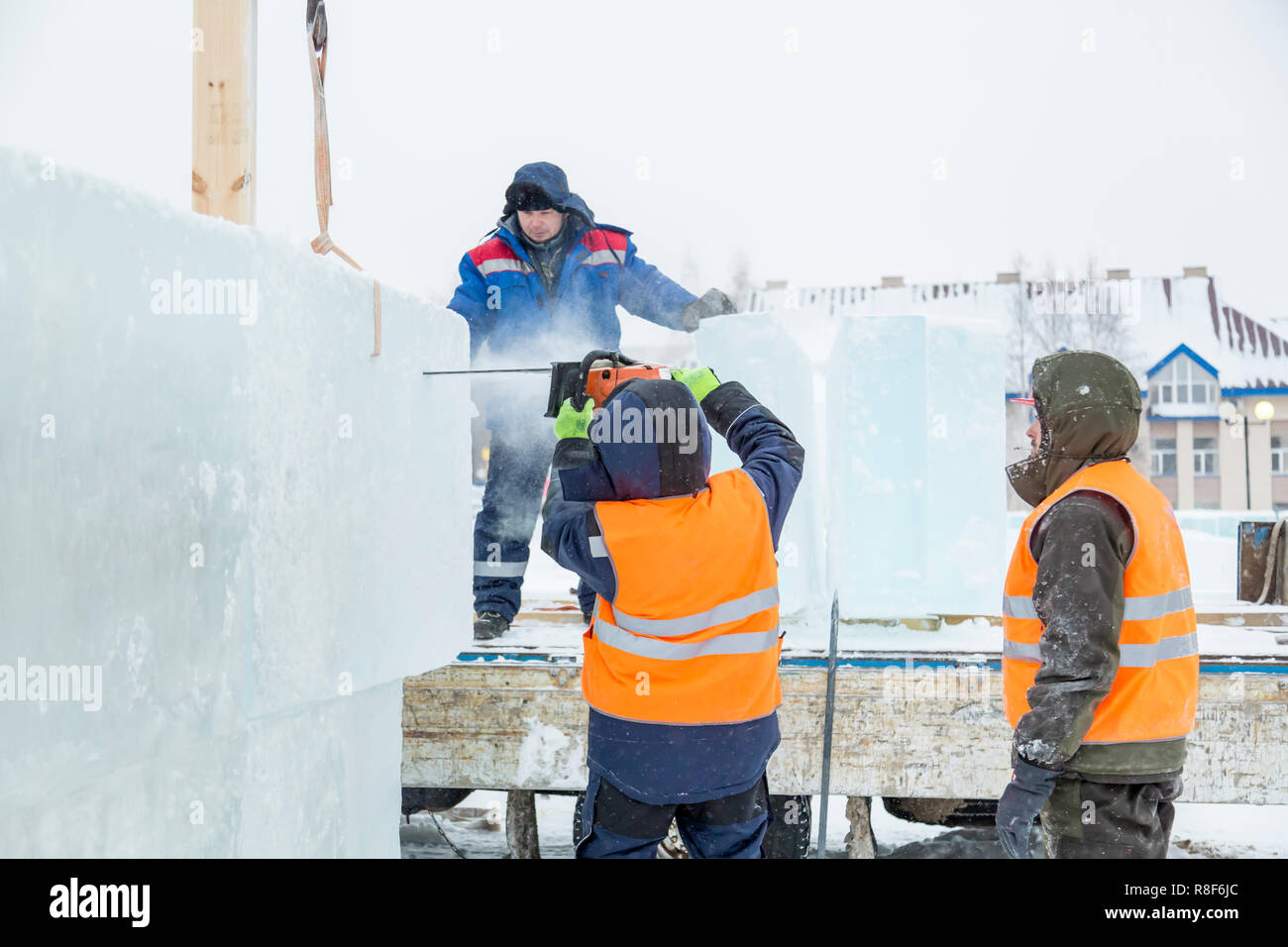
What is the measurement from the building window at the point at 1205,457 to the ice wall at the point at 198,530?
80.1ft

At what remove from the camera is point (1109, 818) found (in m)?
2.07

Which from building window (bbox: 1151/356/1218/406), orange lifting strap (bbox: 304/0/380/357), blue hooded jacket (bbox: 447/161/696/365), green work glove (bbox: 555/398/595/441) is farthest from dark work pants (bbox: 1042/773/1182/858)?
building window (bbox: 1151/356/1218/406)

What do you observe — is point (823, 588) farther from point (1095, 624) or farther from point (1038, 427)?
point (1095, 624)

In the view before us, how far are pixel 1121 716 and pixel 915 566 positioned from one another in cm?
165

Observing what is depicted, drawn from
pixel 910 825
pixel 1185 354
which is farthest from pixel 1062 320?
pixel 910 825

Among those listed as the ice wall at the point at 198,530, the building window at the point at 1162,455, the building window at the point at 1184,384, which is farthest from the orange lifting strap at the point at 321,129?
the building window at the point at 1184,384

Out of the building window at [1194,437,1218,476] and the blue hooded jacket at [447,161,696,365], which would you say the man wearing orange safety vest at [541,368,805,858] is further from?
the building window at [1194,437,1218,476]

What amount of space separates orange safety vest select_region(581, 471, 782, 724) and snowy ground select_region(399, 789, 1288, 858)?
2389 millimetres

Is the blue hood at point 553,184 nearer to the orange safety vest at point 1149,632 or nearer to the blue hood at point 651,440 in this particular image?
the blue hood at point 651,440

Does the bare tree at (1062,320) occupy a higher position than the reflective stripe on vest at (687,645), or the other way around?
the bare tree at (1062,320)

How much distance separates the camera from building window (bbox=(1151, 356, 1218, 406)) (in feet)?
75.3

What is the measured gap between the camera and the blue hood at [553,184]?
3.75m

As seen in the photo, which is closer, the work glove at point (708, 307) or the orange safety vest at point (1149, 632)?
the orange safety vest at point (1149, 632)

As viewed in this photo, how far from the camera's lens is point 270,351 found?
2059 millimetres
